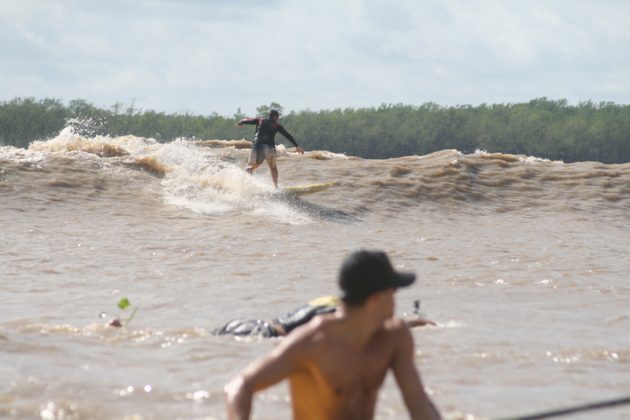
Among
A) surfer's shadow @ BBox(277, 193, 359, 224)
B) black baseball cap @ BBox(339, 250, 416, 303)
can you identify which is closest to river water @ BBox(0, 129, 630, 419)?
surfer's shadow @ BBox(277, 193, 359, 224)

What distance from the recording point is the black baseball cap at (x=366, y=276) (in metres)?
3.85

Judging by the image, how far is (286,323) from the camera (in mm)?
7938

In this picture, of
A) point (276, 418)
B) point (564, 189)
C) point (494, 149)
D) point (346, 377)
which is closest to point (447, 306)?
point (276, 418)

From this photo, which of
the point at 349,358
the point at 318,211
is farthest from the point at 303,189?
the point at 349,358

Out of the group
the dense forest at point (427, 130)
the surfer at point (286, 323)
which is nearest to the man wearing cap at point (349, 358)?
the surfer at point (286, 323)

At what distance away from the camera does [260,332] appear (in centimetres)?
803

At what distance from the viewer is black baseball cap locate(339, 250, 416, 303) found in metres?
3.85

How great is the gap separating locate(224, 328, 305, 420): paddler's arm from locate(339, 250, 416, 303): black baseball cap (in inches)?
10.8

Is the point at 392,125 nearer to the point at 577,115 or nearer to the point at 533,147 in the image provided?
the point at 533,147

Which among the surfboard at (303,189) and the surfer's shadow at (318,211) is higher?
the surfboard at (303,189)

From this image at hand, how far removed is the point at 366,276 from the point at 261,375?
0.51 metres

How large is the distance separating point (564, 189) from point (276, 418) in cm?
1870

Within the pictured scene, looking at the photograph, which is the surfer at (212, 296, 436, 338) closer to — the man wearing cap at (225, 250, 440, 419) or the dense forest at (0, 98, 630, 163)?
the man wearing cap at (225, 250, 440, 419)

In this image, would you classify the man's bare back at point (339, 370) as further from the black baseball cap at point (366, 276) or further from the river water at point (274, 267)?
the river water at point (274, 267)
